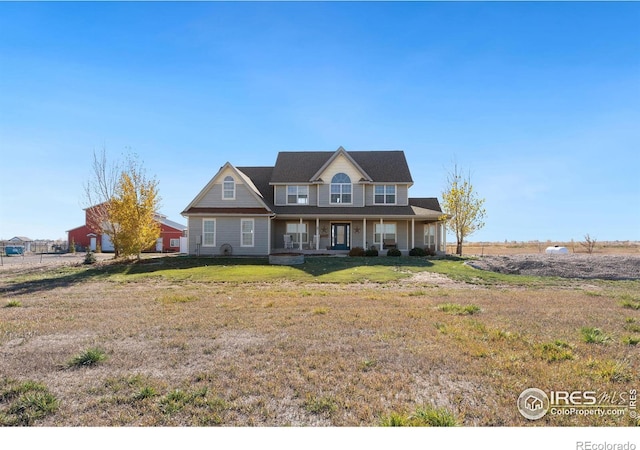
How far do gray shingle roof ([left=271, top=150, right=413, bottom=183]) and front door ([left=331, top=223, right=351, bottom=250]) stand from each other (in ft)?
15.5

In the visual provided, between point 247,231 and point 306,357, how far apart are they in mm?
22147

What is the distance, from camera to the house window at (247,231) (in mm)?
26734

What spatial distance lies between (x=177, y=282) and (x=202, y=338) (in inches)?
423

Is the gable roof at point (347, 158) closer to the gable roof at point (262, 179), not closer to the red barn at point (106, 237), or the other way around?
the gable roof at point (262, 179)

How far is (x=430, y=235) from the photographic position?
30875 millimetres

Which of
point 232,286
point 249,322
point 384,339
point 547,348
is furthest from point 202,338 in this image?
point 232,286

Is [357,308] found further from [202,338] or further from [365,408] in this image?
[365,408]

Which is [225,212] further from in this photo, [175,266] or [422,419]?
[422,419]

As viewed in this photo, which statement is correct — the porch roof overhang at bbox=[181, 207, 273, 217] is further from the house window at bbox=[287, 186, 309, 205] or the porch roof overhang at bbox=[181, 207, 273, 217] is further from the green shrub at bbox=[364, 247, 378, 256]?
the green shrub at bbox=[364, 247, 378, 256]

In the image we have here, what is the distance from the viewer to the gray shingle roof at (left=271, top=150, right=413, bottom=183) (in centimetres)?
2966

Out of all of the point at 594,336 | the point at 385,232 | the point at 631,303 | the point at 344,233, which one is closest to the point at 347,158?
the point at 344,233

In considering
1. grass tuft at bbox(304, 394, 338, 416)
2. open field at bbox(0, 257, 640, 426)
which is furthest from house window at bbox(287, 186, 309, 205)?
grass tuft at bbox(304, 394, 338, 416)

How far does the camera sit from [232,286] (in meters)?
14.9
